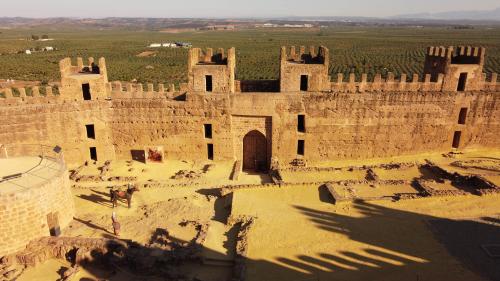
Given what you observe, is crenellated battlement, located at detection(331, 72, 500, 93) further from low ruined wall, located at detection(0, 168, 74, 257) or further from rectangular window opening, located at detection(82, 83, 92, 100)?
low ruined wall, located at detection(0, 168, 74, 257)

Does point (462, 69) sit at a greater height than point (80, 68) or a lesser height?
greater

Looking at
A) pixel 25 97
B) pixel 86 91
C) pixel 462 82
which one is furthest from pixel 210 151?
pixel 462 82

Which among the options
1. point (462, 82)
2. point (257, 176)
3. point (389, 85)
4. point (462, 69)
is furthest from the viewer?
point (462, 82)

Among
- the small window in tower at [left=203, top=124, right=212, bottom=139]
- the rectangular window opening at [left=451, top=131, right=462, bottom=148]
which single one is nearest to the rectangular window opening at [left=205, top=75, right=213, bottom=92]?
the small window in tower at [left=203, top=124, right=212, bottom=139]

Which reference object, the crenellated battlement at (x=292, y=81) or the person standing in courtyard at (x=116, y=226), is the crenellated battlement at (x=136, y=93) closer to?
the crenellated battlement at (x=292, y=81)

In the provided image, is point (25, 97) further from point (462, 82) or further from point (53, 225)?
point (462, 82)

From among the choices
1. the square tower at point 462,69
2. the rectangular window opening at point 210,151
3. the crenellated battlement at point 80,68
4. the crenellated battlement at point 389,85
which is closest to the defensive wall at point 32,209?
the crenellated battlement at point 80,68
